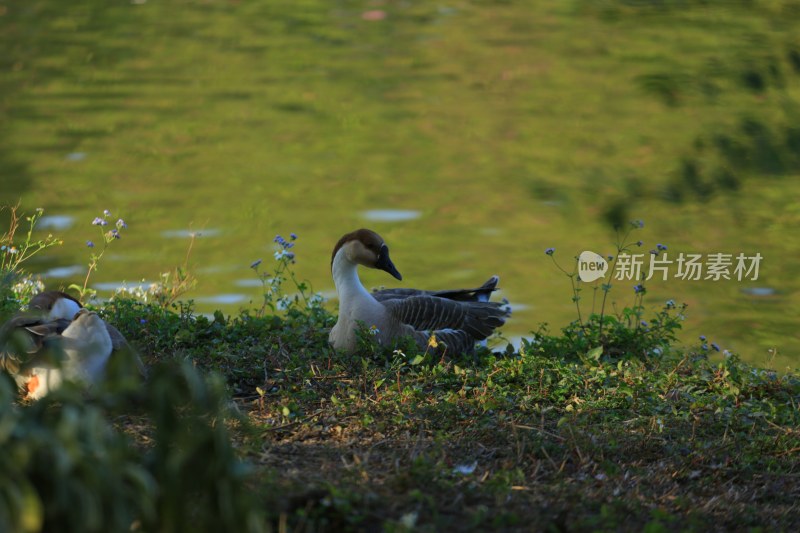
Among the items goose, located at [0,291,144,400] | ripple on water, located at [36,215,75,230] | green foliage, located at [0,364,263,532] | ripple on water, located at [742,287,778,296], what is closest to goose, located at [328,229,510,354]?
goose, located at [0,291,144,400]

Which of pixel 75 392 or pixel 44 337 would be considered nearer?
pixel 75 392

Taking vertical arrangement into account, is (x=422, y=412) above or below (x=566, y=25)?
above

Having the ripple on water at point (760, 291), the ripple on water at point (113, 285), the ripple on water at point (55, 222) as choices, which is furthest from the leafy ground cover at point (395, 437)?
the ripple on water at point (55, 222)

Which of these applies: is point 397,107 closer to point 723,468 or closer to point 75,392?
point 723,468

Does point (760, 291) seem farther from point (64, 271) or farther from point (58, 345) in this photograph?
point (58, 345)

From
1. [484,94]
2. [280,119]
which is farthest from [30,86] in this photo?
[484,94]

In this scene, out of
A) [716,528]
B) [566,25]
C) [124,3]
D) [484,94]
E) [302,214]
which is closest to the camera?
[716,528]

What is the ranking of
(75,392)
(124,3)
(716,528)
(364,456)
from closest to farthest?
(75,392) → (716,528) → (364,456) → (124,3)

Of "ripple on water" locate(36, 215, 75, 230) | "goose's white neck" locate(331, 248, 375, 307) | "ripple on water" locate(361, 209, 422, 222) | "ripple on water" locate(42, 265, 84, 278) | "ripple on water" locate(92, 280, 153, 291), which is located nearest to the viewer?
"goose's white neck" locate(331, 248, 375, 307)

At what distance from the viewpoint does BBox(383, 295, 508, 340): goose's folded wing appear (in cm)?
779

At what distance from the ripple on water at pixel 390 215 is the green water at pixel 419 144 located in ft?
0.35

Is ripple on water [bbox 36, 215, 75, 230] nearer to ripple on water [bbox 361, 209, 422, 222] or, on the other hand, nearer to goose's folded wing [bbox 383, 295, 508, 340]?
ripple on water [bbox 361, 209, 422, 222]

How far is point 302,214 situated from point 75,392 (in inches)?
415

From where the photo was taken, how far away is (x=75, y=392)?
363 centimetres
